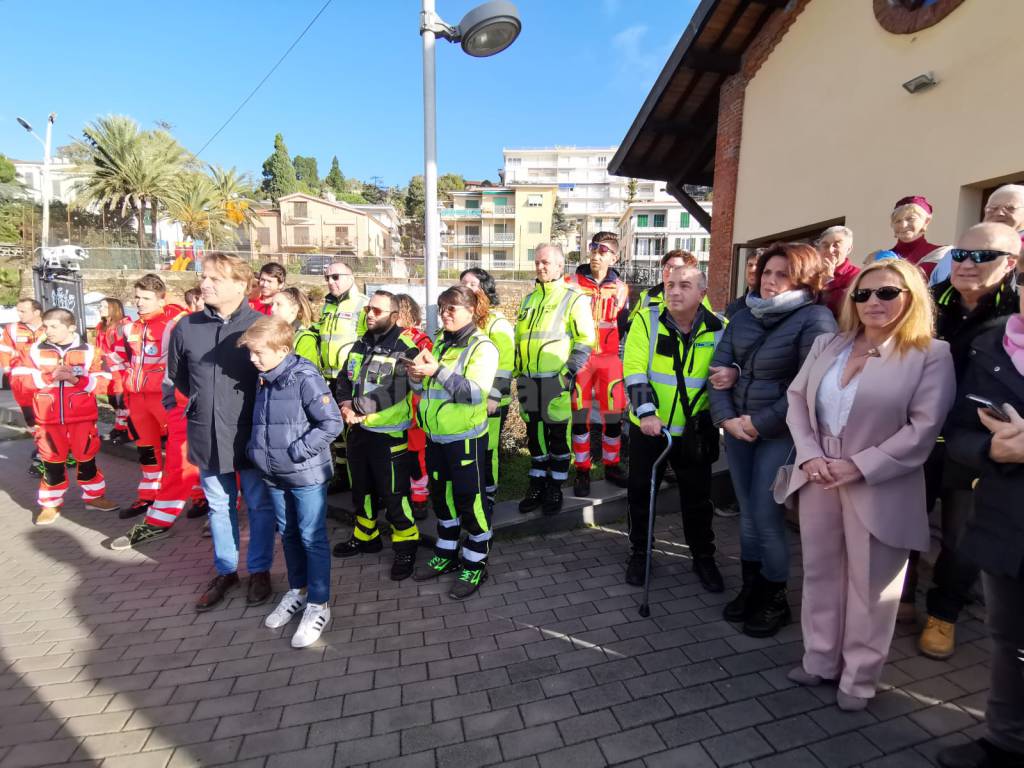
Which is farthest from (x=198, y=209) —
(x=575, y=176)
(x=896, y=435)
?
(x=575, y=176)

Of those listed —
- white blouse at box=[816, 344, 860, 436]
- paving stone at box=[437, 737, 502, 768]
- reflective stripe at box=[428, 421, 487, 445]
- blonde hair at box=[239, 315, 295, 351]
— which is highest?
blonde hair at box=[239, 315, 295, 351]

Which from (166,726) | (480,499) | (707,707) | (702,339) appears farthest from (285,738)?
(702,339)

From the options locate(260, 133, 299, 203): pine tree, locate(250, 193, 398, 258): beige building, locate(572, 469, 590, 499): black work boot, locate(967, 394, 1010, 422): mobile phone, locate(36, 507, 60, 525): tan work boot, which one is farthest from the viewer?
locate(260, 133, 299, 203): pine tree

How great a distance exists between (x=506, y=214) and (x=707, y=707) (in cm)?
5716

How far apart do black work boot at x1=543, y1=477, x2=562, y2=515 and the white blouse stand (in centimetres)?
228

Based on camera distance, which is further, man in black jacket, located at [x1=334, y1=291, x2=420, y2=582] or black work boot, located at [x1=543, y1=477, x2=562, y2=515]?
black work boot, located at [x1=543, y1=477, x2=562, y2=515]

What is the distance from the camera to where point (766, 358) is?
2.86 metres

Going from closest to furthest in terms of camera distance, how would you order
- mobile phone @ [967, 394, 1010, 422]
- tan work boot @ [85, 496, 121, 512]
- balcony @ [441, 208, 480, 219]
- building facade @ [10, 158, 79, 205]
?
mobile phone @ [967, 394, 1010, 422] < tan work boot @ [85, 496, 121, 512] < building facade @ [10, 158, 79, 205] < balcony @ [441, 208, 480, 219]

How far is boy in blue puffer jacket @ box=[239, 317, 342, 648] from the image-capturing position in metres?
2.96

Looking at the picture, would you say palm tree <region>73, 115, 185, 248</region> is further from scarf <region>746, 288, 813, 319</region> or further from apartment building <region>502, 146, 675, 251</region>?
apartment building <region>502, 146, 675, 251</region>

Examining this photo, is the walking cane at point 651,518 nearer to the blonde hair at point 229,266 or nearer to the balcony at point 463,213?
the blonde hair at point 229,266

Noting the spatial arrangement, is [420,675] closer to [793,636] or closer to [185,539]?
[793,636]

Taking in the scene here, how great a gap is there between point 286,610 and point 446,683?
3.97 ft

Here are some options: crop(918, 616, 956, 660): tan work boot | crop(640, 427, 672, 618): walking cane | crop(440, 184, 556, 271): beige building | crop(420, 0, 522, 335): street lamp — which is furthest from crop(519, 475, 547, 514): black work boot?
crop(440, 184, 556, 271): beige building
